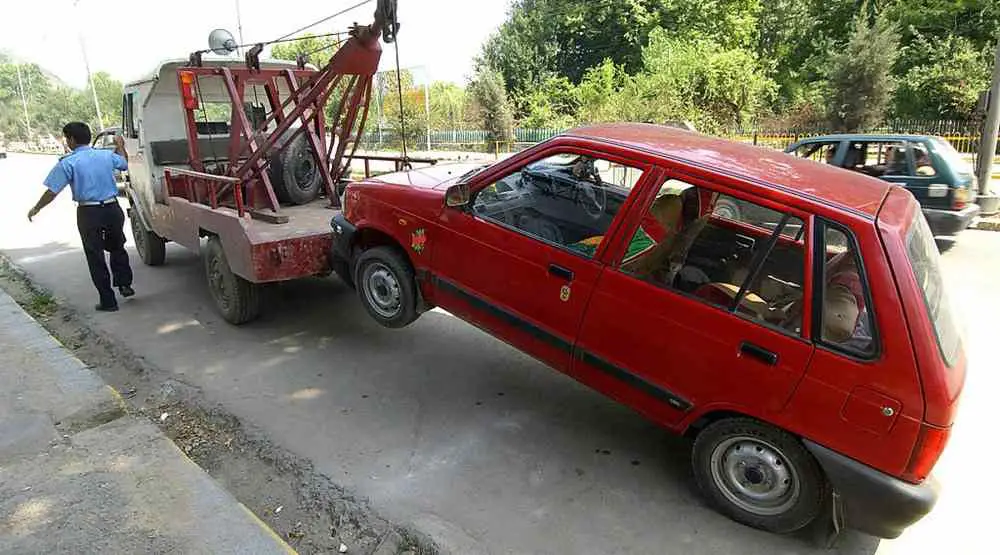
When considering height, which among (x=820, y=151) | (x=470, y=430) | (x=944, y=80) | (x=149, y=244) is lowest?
(x=470, y=430)

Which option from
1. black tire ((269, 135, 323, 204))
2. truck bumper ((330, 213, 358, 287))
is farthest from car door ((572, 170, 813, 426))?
black tire ((269, 135, 323, 204))

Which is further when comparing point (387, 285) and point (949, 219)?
point (949, 219)

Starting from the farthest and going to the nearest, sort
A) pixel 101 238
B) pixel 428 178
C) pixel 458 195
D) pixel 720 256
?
pixel 101 238, pixel 428 178, pixel 458 195, pixel 720 256

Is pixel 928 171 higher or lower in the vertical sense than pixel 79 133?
lower

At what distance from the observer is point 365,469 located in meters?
3.31

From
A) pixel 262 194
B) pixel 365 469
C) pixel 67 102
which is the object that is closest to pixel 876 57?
pixel 262 194

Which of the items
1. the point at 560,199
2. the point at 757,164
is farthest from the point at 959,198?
the point at 560,199

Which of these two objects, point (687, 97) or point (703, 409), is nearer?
point (703, 409)

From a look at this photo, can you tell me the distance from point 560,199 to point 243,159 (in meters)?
3.90

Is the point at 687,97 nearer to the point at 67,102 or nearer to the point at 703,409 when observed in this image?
the point at 703,409

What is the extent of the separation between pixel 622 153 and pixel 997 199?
845 centimetres

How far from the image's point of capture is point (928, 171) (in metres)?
7.53

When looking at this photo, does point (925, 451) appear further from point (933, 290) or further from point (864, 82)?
point (864, 82)

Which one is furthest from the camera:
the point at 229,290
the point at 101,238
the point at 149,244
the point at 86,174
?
the point at 149,244
